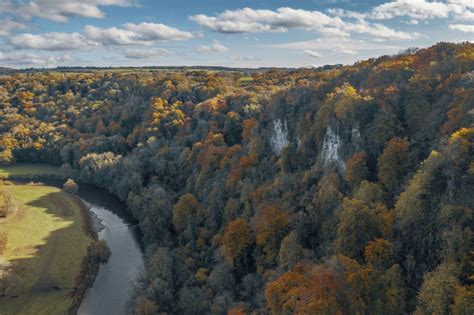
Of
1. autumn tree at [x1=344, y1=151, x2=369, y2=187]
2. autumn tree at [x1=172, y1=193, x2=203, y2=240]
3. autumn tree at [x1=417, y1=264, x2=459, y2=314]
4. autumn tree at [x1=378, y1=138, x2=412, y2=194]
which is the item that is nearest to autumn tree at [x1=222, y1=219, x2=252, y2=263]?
autumn tree at [x1=172, y1=193, x2=203, y2=240]

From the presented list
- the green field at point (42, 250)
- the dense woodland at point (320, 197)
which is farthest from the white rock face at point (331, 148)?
the green field at point (42, 250)

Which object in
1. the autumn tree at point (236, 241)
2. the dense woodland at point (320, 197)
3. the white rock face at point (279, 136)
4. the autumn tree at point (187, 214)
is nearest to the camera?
the dense woodland at point (320, 197)

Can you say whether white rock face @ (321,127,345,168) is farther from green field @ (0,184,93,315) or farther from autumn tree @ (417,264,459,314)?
green field @ (0,184,93,315)

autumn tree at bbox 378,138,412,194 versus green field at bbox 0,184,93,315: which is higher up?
autumn tree at bbox 378,138,412,194

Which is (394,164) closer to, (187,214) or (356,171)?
(356,171)

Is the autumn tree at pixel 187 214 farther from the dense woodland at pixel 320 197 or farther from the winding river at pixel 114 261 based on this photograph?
the winding river at pixel 114 261

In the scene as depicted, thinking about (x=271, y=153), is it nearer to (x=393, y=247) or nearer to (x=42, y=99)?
(x=393, y=247)

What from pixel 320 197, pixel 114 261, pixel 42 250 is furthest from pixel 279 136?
pixel 42 250
